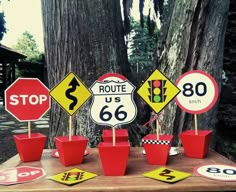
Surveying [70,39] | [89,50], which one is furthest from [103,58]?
[70,39]

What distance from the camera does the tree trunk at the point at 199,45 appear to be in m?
1.75

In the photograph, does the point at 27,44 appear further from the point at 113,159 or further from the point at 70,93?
the point at 113,159

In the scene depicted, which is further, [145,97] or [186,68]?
[186,68]

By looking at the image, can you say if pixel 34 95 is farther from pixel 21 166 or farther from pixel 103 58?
pixel 103 58

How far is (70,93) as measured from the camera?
1.16 metres

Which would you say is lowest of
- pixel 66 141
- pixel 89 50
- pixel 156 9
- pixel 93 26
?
pixel 66 141

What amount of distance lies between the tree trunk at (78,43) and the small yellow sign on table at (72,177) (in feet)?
2.57

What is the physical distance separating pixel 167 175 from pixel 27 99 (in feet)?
1.97

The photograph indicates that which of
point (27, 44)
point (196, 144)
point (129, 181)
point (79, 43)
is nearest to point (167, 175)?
point (129, 181)

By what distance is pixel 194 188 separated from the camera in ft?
2.91

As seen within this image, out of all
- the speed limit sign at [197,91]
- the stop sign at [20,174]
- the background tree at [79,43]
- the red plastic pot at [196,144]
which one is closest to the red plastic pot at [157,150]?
the red plastic pot at [196,144]

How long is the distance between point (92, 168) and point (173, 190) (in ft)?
1.03

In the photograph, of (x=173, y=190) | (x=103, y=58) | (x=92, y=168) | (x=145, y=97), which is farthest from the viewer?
(x=103, y=58)

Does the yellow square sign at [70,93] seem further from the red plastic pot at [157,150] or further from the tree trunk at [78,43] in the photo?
the tree trunk at [78,43]
